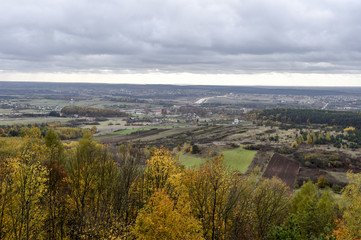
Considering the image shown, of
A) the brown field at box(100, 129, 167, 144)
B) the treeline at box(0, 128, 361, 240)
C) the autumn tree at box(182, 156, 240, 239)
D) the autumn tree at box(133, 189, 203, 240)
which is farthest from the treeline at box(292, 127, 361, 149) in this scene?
the autumn tree at box(133, 189, 203, 240)

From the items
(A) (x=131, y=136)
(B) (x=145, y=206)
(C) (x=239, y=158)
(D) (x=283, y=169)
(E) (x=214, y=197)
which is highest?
(E) (x=214, y=197)

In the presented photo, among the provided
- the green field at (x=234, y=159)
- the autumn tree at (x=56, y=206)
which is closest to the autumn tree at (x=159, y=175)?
the autumn tree at (x=56, y=206)

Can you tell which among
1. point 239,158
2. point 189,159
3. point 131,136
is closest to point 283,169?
point 239,158

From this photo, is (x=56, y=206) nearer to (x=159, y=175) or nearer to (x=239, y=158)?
(x=159, y=175)

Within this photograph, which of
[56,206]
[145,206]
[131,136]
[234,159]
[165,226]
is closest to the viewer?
[165,226]

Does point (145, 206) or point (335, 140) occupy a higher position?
point (145, 206)

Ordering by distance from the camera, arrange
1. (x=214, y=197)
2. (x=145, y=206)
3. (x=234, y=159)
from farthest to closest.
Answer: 1. (x=234, y=159)
2. (x=145, y=206)
3. (x=214, y=197)

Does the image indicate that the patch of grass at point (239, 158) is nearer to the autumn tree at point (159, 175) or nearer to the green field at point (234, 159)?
the green field at point (234, 159)

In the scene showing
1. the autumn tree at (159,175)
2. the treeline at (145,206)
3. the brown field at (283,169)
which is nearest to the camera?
the treeline at (145,206)
